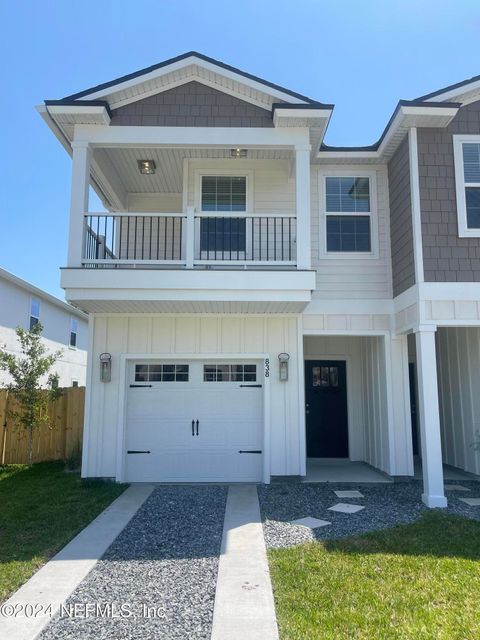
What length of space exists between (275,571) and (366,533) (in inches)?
65.0

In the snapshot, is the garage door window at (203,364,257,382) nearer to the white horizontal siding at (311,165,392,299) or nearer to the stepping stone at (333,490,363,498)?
the white horizontal siding at (311,165,392,299)

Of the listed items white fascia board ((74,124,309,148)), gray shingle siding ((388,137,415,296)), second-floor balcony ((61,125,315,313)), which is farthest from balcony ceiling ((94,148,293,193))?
gray shingle siding ((388,137,415,296))

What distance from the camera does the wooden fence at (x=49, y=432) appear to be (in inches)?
438

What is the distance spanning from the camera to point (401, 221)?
8.30 metres

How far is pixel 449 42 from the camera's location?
8.70 m

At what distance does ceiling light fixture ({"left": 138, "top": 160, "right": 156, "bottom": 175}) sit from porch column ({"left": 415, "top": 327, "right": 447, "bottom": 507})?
5.84 m

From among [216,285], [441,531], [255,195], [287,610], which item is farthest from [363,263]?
[287,610]

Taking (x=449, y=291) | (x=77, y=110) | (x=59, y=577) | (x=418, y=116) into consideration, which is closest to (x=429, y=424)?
(x=449, y=291)

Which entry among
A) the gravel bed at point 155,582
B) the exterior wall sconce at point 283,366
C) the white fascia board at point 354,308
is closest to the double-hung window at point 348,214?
the white fascia board at point 354,308

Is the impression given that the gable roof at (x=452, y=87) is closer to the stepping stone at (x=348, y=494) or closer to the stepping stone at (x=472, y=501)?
the stepping stone at (x=472, y=501)

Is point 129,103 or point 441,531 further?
point 129,103

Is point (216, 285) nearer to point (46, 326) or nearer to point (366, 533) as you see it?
point (366, 533)

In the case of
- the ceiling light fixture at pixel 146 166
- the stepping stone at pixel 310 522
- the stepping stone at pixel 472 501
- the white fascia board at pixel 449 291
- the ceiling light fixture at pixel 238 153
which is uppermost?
the ceiling light fixture at pixel 146 166

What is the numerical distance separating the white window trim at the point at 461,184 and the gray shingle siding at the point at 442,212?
0.06 m
